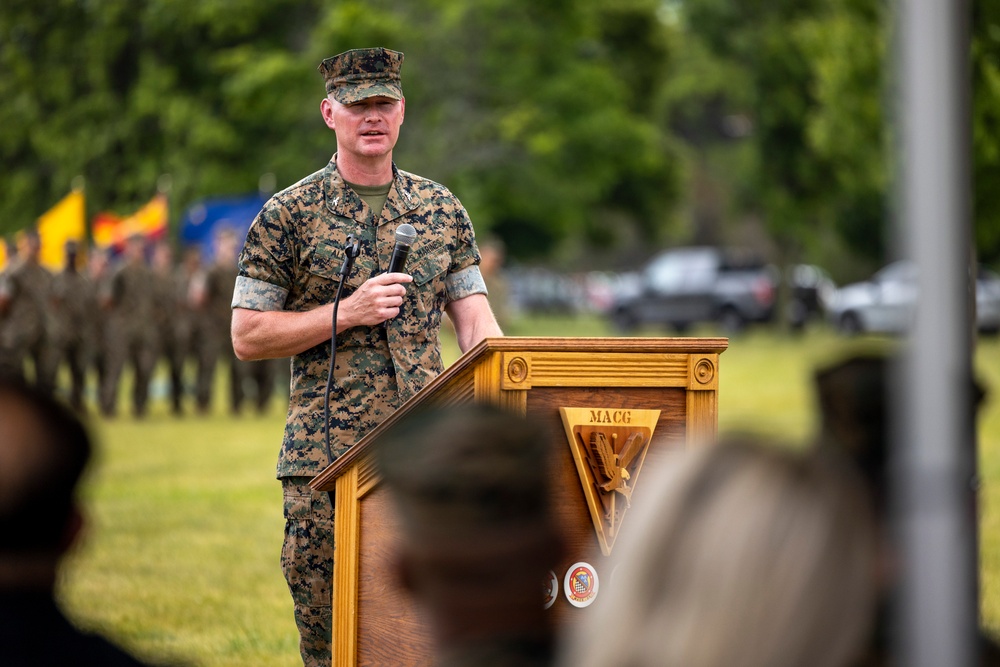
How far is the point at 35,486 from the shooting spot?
7.36ft

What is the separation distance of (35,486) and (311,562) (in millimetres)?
2033

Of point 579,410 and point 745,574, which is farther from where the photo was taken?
point 579,410

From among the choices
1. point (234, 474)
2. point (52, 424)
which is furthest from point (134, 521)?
point (52, 424)

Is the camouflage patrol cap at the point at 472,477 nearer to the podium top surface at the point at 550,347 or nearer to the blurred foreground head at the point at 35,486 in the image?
the blurred foreground head at the point at 35,486

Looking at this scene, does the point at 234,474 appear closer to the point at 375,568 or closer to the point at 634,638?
the point at 375,568

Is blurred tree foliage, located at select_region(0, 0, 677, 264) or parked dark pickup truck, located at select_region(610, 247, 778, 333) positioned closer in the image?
blurred tree foliage, located at select_region(0, 0, 677, 264)

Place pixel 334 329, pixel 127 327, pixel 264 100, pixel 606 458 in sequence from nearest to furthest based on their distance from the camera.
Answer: pixel 606 458 → pixel 334 329 → pixel 127 327 → pixel 264 100

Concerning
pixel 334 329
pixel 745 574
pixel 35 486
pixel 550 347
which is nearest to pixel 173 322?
pixel 334 329

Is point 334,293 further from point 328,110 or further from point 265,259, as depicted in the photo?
point 328,110

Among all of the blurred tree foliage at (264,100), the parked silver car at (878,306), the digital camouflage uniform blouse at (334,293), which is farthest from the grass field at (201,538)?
the blurred tree foliage at (264,100)

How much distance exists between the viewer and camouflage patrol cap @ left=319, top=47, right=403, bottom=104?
4.21 metres

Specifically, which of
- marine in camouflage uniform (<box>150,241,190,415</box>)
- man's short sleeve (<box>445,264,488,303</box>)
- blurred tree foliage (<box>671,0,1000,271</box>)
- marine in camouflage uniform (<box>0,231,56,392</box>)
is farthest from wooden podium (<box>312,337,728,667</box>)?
blurred tree foliage (<box>671,0,1000,271</box>)

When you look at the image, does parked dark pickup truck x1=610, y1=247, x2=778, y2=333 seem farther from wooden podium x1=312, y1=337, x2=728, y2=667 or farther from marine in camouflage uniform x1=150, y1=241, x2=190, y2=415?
wooden podium x1=312, y1=337, x2=728, y2=667

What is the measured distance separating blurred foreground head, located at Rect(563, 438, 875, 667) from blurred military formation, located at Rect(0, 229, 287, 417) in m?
17.1
